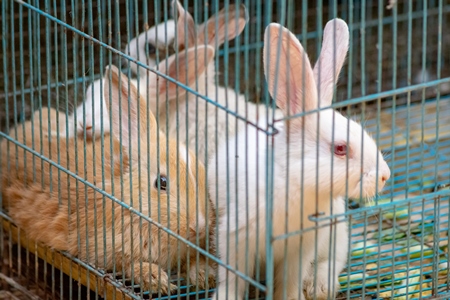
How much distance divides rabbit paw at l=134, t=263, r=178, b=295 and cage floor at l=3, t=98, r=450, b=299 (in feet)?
→ 0.13

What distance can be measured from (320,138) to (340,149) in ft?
0.25

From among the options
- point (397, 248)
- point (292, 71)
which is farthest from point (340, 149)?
point (397, 248)

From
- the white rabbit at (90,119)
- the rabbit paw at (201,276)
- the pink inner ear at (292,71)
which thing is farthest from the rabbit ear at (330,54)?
the white rabbit at (90,119)

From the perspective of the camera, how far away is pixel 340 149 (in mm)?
2895

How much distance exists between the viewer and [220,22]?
4.36 metres

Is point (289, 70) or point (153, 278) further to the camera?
point (153, 278)

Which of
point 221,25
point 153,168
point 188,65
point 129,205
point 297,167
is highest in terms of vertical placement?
point 221,25

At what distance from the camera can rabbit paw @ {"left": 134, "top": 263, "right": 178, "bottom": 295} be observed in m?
3.29

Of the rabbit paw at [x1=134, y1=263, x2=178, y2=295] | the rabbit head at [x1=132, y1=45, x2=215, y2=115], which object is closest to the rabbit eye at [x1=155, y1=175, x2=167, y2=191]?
the rabbit paw at [x1=134, y1=263, x2=178, y2=295]

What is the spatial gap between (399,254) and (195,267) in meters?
0.98

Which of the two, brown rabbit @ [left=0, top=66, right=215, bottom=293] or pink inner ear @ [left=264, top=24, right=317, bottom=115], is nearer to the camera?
pink inner ear @ [left=264, top=24, right=317, bottom=115]

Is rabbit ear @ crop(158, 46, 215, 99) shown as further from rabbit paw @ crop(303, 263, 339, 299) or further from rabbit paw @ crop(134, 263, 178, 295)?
rabbit paw @ crop(303, 263, 339, 299)

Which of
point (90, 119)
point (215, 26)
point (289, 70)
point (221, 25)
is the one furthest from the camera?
point (221, 25)

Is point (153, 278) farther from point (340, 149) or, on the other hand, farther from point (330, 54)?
point (330, 54)
